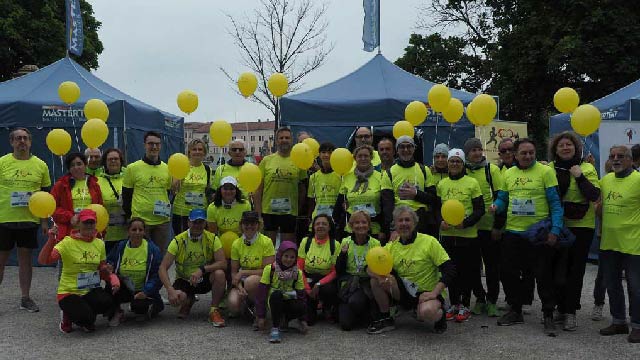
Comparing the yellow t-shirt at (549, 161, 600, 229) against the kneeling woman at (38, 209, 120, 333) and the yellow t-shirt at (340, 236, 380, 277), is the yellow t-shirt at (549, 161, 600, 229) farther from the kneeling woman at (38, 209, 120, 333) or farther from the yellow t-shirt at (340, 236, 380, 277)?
the kneeling woman at (38, 209, 120, 333)

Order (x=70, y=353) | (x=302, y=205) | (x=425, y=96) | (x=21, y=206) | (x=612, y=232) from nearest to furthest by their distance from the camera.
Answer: (x=70, y=353), (x=612, y=232), (x=21, y=206), (x=302, y=205), (x=425, y=96)

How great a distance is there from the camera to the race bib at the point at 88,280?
464 centimetres

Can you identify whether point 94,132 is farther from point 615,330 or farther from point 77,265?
point 615,330

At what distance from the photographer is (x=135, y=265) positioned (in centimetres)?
498

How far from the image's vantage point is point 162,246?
5691 mm

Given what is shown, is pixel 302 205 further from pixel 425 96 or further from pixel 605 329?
pixel 425 96

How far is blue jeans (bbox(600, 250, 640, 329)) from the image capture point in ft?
14.4

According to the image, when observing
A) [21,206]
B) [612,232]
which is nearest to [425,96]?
[612,232]

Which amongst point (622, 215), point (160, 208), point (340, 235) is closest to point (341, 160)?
point (340, 235)

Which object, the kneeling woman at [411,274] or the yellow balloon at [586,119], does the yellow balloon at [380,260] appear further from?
the yellow balloon at [586,119]

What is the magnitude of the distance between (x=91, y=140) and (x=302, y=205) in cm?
218

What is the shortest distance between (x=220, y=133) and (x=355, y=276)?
7.03ft

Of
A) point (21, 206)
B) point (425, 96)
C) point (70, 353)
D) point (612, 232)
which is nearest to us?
point (70, 353)

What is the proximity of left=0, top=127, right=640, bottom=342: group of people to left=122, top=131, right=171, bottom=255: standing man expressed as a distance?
0.01m
